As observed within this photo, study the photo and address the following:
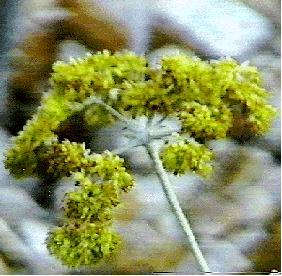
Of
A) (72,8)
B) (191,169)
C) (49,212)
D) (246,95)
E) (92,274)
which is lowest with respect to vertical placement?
(92,274)

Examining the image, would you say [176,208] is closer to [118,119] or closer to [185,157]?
[185,157]

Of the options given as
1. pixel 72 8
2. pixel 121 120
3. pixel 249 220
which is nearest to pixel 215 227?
pixel 249 220

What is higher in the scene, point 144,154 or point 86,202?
point 144,154

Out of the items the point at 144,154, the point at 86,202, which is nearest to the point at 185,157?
the point at 144,154

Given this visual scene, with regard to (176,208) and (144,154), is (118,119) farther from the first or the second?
(176,208)

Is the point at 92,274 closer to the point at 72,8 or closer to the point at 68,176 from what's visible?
the point at 68,176

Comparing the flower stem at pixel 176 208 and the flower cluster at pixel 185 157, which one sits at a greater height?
the flower cluster at pixel 185 157

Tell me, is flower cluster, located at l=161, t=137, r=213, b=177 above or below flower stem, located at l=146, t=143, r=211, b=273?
above
